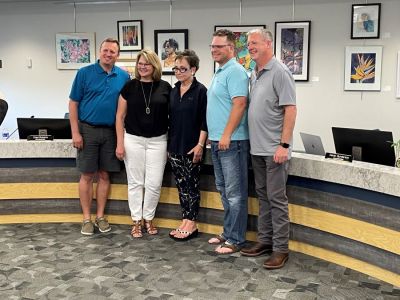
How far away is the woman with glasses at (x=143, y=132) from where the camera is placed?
3.59 meters

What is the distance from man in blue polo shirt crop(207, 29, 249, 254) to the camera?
10.5 ft

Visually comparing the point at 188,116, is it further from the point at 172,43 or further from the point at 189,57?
the point at 172,43

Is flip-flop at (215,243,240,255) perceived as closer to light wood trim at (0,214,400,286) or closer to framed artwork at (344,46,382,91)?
light wood trim at (0,214,400,286)

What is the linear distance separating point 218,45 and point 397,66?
2.90 meters

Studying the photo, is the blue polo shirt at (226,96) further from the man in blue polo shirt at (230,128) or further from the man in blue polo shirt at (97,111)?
the man in blue polo shirt at (97,111)

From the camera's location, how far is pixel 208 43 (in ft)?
19.8

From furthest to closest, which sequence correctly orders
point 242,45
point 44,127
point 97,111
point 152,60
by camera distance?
point 242,45 → point 44,127 → point 97,111 → point 152,60

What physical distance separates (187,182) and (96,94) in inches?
39.2

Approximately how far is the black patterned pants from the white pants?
4.7 inches

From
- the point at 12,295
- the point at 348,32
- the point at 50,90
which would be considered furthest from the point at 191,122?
the point at 50,90

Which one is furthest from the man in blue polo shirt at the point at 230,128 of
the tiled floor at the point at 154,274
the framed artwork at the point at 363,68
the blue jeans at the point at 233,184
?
the framed artwork at the point at 363,68

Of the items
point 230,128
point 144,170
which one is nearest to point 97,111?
point 144,170

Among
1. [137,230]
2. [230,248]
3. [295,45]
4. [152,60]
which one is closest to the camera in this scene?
[230,248]

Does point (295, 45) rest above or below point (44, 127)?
above
